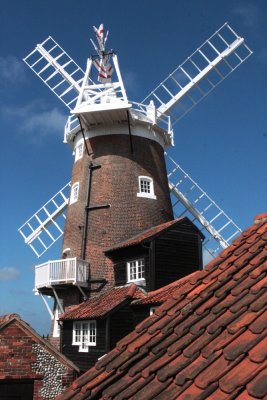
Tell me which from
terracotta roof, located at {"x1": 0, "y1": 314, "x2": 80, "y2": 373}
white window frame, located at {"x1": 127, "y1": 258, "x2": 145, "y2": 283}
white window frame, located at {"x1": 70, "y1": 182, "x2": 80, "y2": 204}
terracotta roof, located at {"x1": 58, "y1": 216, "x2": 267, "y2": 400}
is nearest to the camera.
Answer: terracotta roof, located at {"x1": 58, "y1": 216, "x2": 267, "y2": 400}

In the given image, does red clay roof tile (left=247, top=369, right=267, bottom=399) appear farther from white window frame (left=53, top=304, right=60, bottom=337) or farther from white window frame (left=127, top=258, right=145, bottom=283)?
white window frame (left=53, top=304, right=60, bottom=337)

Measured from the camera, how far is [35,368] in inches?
472

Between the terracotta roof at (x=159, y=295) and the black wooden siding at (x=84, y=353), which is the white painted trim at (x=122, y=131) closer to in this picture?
the terracotta roof at (x=159, y=295)

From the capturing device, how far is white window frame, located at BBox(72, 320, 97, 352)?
768 inches

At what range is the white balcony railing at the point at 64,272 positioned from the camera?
2117cm

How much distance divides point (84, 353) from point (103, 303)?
2235 mm

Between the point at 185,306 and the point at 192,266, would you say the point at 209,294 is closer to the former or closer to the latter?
the point at 185,306

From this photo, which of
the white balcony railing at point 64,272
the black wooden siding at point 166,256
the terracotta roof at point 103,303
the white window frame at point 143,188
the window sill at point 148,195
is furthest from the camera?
the white window frame at point 143,188

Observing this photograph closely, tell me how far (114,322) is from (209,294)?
629 inches

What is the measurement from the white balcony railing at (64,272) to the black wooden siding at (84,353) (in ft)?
6.16

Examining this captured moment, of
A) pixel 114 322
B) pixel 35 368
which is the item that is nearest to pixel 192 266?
pixel 114 322

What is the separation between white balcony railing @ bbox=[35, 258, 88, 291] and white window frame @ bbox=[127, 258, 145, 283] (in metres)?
2.06

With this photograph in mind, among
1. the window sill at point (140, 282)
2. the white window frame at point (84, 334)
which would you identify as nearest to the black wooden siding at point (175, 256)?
the window sill at point (140, 282)

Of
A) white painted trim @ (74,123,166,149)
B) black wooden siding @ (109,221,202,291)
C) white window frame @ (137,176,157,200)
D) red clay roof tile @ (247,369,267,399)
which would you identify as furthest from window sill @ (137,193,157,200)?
red clay roof tile @ (247,369,267,399)
